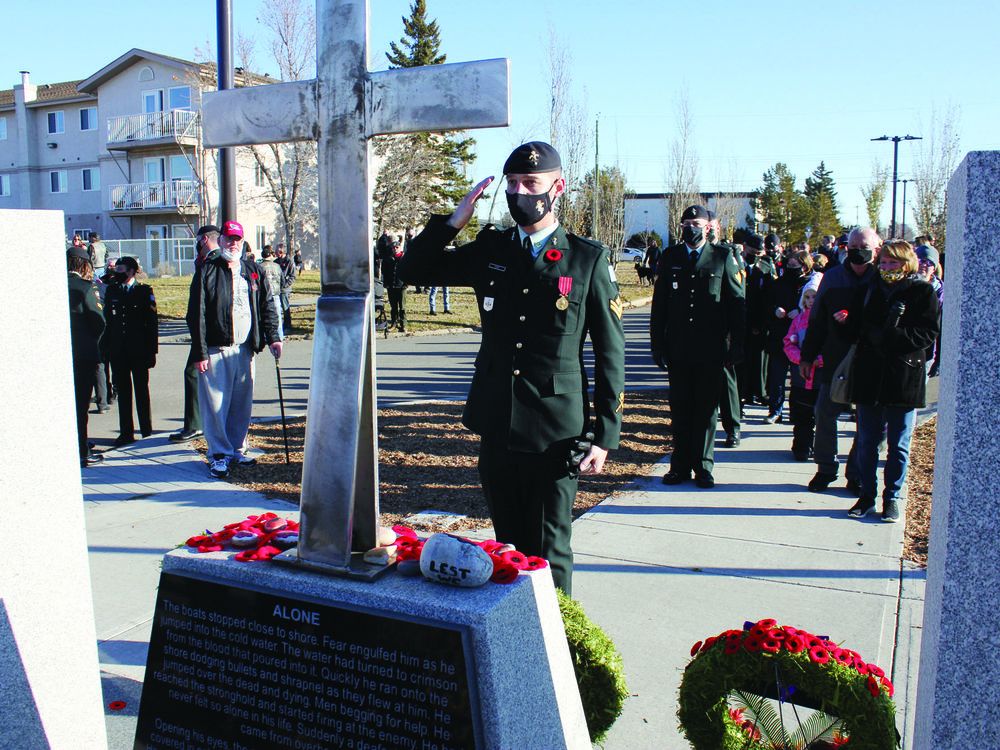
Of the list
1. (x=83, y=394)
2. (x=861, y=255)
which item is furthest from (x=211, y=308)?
(x=861, y=255)

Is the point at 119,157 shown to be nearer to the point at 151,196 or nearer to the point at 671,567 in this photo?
the point at 151,196

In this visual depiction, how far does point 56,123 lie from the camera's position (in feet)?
155

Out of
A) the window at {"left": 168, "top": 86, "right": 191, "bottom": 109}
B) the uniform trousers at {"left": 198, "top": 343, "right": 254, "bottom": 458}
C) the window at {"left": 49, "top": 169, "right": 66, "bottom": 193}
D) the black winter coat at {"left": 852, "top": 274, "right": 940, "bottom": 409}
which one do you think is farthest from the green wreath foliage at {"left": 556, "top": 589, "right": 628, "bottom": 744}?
the window at {"left": 49, "top": 169, "right": 66, "bottom": 193}

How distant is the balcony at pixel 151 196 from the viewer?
41.1 metres

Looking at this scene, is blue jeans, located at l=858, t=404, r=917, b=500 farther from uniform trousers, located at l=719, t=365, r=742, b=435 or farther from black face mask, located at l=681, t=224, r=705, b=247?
uniform trousers, located at l=719, t=365, r=742, b=435

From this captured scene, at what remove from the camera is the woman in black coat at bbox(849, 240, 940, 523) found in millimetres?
5883

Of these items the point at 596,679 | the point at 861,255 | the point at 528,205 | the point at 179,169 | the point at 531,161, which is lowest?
the point at 596,679

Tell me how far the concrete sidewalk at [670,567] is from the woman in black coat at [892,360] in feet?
1.29

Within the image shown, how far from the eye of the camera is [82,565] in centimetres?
310

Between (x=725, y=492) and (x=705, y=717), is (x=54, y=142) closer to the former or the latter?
(x=725, y=492)

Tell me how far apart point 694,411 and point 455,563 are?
4721mm

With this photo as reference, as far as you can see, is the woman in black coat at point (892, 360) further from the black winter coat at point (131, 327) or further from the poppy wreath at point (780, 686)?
the black winter coat at point (131, 327)

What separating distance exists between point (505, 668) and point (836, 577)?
318cm

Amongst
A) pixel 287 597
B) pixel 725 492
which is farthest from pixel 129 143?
pixel 287 597
